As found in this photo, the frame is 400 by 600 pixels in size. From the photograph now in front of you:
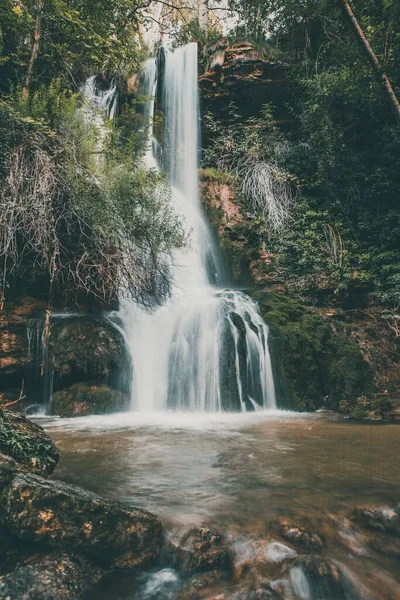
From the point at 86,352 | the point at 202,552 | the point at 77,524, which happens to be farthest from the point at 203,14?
the point at 202,552

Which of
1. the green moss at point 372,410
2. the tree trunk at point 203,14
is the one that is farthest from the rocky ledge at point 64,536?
the tree trunk at point 203,14

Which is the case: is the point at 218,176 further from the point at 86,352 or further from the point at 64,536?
the point at 64,536

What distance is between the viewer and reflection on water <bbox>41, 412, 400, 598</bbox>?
3092 millimetres

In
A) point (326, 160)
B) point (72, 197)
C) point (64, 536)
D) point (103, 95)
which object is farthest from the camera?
point (103, 95)

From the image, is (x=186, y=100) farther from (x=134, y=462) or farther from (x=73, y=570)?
(x=73, y=570)

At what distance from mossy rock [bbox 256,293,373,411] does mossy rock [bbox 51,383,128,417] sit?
3671mm

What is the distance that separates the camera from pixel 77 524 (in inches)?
104

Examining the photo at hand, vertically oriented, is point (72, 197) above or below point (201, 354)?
above

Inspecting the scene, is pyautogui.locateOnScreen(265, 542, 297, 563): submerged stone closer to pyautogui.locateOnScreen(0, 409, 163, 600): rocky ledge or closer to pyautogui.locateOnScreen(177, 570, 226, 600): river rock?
pyautogui.locateOnScreen(177, 570, 226, 600): river rock

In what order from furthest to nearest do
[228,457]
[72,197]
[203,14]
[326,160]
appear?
[203,14], [326,160], [72,197], [228,457]

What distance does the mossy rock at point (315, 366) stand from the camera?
8.59 m

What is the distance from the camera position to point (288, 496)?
3477 mm

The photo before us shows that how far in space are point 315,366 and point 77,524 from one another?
721cm

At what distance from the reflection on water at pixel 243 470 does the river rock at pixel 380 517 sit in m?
0.09
